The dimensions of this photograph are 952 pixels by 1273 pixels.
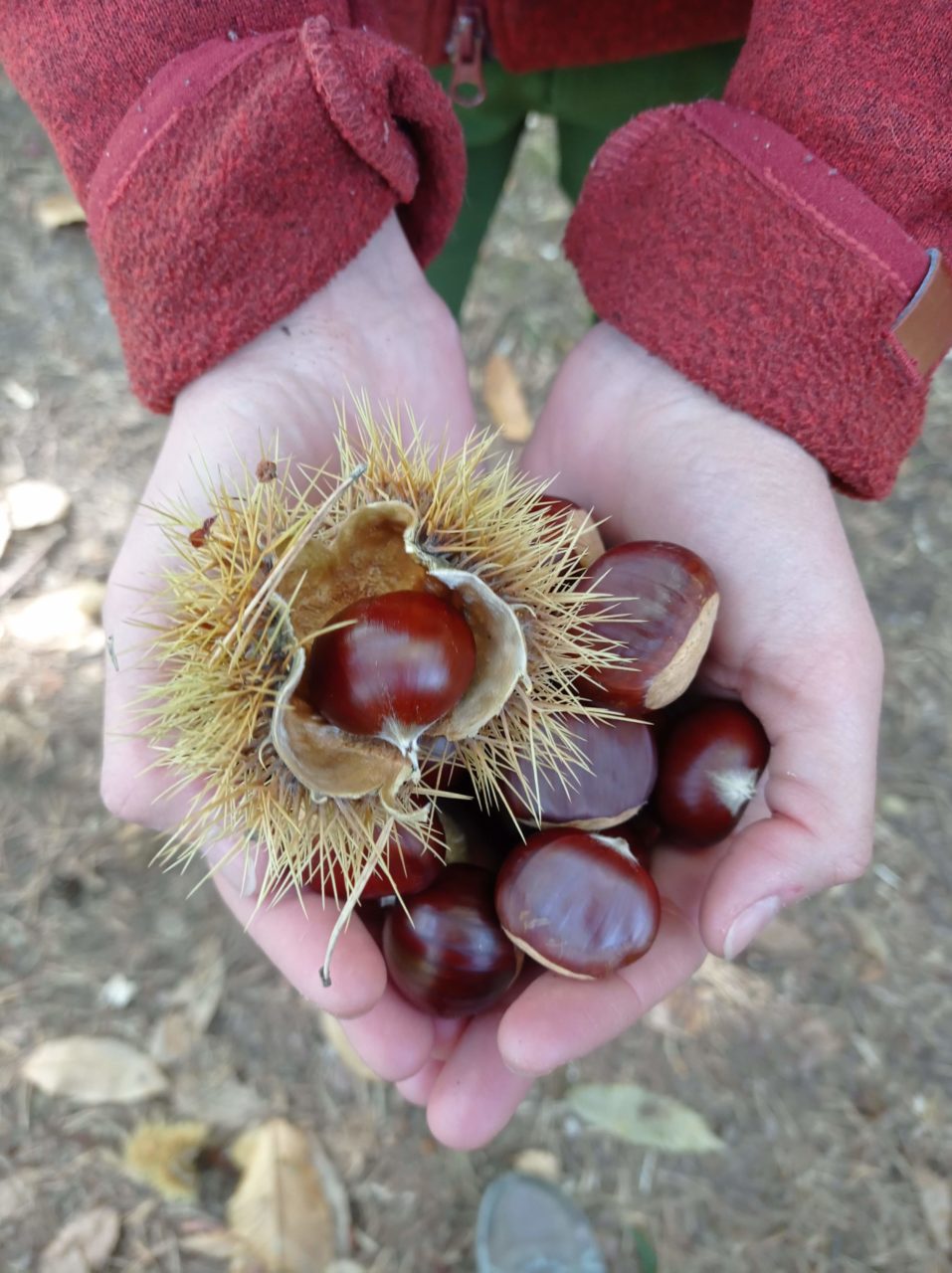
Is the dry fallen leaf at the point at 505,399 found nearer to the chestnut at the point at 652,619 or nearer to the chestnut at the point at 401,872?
the chestnut at the point at 652,619

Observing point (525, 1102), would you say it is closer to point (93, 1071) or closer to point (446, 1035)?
point (446, 1035)

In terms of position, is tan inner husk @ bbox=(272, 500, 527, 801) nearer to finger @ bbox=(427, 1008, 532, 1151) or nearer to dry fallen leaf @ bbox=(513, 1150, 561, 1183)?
finger @ bbox=(427, 1008, 532, 1151)

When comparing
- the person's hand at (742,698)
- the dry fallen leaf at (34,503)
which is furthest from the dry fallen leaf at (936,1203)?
the dry fallen leaf at (34,503)

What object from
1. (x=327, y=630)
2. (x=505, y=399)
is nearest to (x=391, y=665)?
(x=327, y=630)

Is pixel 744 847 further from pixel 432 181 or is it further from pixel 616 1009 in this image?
pixel 432 181

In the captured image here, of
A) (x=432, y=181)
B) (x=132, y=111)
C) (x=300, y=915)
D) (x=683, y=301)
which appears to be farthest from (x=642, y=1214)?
(x=132, y=111)

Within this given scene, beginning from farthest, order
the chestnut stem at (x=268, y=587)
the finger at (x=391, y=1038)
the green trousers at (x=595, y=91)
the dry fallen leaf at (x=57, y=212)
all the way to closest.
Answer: the dry fallen leaf at (x=57, y=212), the green trousers at (x=595, y=91), the finger at (x=391, y=1038), the chestnut stem at (x=268, y=587)

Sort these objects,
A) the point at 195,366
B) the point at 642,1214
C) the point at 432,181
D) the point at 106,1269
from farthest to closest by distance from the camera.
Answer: the point at 642,1214, the point at 106,1269, the point at 432,181, the point at 195,366
